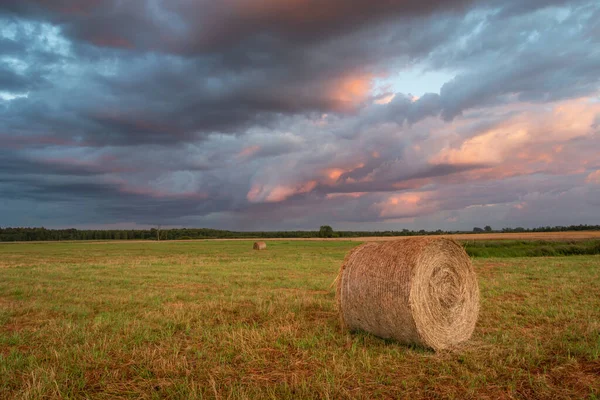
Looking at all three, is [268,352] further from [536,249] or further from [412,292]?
[536,249]

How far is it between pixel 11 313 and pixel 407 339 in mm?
10164

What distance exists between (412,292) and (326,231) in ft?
401

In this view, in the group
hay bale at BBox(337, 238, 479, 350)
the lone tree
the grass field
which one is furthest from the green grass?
the lone tree

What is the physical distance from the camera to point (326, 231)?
130 metres

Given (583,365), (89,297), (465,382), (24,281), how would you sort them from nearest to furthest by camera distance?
(465,382)
(583,365)
(89,297)
(24,281)

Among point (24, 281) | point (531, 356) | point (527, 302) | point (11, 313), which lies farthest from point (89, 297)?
point (527, 302)

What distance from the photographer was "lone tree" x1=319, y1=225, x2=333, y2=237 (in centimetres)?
12888

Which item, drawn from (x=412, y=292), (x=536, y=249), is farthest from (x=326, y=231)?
(x=412, y=292)

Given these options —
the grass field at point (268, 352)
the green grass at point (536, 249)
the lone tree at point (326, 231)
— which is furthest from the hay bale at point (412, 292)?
the lone tree at point (326, 231)

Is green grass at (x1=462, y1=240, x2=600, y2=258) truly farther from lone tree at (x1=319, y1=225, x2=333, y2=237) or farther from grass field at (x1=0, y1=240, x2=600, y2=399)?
lone tree at (x1=319, y1=225, x2=333, y2=237)

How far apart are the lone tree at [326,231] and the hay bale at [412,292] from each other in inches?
4692

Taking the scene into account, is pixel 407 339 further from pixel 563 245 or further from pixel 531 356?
pixel 563 245

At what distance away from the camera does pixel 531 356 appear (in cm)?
705

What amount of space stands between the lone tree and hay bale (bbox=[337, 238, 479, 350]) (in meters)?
119
